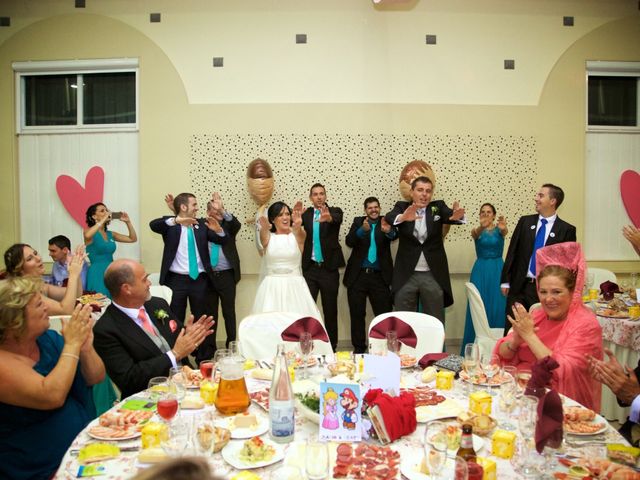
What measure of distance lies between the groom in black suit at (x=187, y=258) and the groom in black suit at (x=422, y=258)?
1.91 metres

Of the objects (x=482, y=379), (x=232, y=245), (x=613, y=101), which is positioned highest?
(x=613, y=101)

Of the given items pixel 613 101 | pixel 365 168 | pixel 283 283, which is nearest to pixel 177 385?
pixel 283 283

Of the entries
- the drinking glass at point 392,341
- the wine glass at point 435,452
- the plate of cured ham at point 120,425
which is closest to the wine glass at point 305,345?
the drinking glass at point 392,341

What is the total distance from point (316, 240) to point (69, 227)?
3058 mm

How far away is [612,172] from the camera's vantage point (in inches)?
243

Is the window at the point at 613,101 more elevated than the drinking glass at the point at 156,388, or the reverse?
the window at the point at 613,101

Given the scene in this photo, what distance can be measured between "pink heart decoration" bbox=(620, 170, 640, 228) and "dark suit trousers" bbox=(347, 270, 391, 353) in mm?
3182

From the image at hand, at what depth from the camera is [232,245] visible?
5.52m

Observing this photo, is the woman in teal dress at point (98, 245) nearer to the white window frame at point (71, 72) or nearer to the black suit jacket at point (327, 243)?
the white window frame at point (71, 72)

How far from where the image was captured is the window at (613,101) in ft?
20.3

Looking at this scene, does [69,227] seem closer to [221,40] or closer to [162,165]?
[162,165]

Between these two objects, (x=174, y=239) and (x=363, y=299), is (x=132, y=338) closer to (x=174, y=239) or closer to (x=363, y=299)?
(x=174, y=239)

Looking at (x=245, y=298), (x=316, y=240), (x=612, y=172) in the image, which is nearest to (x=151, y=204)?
(x=245, y=298)

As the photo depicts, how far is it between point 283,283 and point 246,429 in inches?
122
